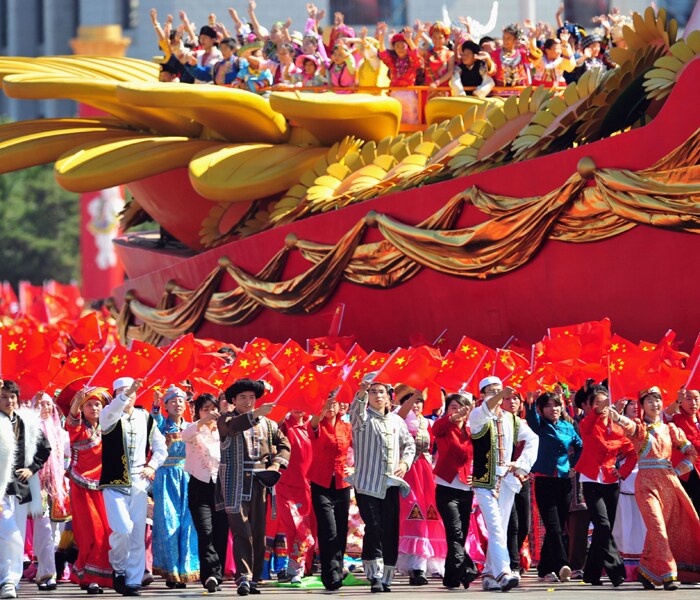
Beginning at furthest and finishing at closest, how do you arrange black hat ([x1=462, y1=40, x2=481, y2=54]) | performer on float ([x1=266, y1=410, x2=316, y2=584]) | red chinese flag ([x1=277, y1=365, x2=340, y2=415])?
1. black hat ([x1=462, y1=40, x2=481, y2=54])
2. performer on float ([x1=266, y1=410, x2=316, y2=584])
3. red chinese flag ([x1=277, y1=365, x2=340, y2=415])

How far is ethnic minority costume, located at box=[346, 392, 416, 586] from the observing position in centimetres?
1334

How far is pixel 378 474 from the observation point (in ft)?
43.9

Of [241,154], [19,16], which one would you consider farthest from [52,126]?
[19,16]

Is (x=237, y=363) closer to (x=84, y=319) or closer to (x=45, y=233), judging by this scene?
A: (x=84, y=319)

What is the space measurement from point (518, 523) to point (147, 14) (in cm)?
5796

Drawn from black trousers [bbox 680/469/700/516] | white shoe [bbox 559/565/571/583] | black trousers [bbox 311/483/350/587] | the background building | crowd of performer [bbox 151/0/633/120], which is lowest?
white shoe [bbox 559/565/571/583]

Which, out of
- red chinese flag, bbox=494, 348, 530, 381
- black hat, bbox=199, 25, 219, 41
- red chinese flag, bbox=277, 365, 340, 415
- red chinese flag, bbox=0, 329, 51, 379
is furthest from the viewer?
black hat, bbox=199, 25, 219, 41

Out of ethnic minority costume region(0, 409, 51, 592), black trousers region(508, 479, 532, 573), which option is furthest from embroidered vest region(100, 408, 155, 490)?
black trousers region(508, 479, 532, 573)

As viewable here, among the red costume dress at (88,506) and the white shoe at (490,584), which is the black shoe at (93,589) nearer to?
the red costume dress at (88,506)

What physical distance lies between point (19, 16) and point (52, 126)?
5748 cm

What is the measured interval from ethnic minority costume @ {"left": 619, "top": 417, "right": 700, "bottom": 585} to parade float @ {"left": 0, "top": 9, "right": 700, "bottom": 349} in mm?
4594

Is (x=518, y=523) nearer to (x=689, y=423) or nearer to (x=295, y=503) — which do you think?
(x=689, y=423)

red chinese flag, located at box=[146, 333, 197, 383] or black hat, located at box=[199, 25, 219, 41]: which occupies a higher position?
black hat, located at box=[199, 25, 219, 41]

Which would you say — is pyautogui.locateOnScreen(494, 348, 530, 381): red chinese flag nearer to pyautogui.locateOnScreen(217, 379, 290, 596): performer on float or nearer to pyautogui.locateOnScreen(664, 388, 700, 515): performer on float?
pyautogui.locateOnScreen(664, 388, 700, 515): performer on float
